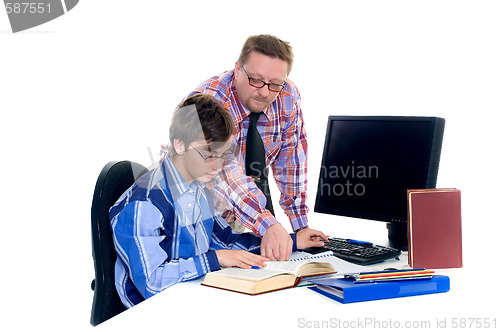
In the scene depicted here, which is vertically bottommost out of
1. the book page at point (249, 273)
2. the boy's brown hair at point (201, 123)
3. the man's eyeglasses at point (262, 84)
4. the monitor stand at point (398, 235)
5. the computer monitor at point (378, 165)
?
the monitor stand at point (398, 235)

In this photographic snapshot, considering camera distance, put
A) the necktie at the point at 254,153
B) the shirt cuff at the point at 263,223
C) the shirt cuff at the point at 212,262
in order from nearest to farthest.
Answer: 1. the shirt cuff at the point at 212,262
2. the shirt cuff at the point at 263,223
3. the necktie at the point at 254,153

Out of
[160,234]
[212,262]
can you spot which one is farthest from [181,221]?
[212,262]

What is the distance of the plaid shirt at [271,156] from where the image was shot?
181cm

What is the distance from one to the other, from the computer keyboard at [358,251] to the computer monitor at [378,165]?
5.4 inches

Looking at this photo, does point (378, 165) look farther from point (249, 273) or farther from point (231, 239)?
point (249, 273)

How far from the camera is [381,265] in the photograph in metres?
1.54

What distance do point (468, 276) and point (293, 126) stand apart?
3.07 feet

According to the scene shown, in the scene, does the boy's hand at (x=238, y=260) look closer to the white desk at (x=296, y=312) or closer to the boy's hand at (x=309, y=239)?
the white desk at (x=296, y=312)

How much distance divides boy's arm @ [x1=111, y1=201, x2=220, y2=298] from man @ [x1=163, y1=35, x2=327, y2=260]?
0.29m

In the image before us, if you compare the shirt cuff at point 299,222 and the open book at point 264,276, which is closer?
the open book at point 264,276

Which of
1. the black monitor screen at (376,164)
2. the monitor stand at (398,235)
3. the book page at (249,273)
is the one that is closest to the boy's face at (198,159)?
the book page at (249,273)

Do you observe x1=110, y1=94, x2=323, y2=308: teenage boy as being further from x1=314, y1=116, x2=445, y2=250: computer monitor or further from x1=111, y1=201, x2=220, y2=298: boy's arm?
x1=314, y1=116, x2=445, y2=250: computer monitor

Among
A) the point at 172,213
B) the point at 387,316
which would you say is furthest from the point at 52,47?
the point at 387,316

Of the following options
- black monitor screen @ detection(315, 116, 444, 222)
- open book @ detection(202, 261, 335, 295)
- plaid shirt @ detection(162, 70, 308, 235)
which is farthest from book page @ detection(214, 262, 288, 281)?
black monitor screen @ detection(315, 116, 444, 222)
